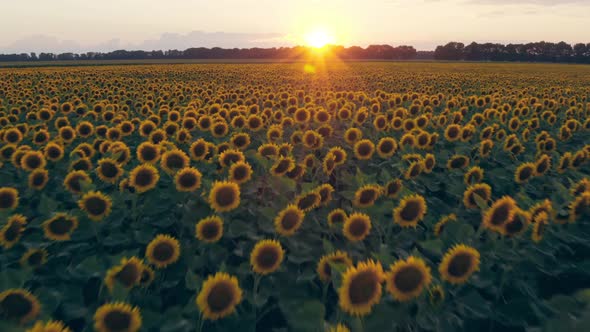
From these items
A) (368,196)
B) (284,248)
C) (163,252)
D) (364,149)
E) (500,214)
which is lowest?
(284,248)

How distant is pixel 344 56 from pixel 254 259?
358 ft

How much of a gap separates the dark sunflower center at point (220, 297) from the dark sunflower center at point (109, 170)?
2.72 m

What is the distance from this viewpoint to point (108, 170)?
173 inches

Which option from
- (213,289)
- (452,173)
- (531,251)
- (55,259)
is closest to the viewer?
(213,289)

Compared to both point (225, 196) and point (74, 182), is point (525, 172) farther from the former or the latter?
point (74, 182)

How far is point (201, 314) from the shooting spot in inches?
98.3

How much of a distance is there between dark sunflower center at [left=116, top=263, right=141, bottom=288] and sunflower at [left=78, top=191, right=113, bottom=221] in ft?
4.21

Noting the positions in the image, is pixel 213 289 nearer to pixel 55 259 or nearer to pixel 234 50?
pixel 55 259

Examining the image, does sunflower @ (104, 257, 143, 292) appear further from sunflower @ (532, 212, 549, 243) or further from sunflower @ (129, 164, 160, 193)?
sunflower @ (532, 212, 549, 243)

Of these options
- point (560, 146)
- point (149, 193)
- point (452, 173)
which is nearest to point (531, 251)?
point (452, 173)

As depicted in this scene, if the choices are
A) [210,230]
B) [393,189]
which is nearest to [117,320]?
[210,230]

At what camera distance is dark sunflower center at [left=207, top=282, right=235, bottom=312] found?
2359 mm

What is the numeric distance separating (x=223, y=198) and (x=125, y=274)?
1.27 metres

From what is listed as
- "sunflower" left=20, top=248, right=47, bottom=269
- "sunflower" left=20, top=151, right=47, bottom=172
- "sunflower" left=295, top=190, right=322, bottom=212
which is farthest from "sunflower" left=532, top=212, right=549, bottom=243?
"sunflower" left=20, top=151, right=47, bottom=172
